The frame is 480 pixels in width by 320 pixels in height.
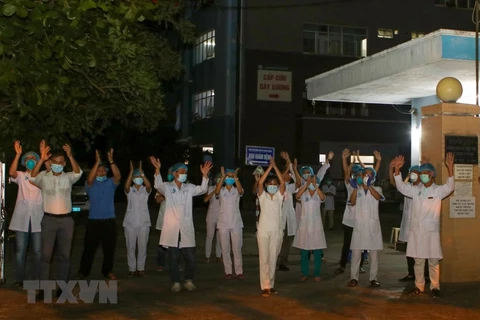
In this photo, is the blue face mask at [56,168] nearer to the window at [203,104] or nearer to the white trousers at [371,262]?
the white trousers at [371,262]

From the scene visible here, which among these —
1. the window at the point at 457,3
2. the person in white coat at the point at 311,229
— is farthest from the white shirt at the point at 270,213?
the window at the point at 457,3

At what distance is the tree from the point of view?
659 centimetres

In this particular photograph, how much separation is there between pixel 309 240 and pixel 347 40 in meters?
30.1

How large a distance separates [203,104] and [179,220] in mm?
31656

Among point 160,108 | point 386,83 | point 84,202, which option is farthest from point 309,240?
point 84,202

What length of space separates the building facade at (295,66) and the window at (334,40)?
0.19 ft

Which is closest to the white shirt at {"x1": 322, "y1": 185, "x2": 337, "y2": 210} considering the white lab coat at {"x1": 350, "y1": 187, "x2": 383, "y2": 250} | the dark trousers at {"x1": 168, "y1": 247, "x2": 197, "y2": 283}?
the white lab coat at {"x1": 350, "y1": 187, "x2": 383, "y2": 250}

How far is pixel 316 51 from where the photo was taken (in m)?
39.4

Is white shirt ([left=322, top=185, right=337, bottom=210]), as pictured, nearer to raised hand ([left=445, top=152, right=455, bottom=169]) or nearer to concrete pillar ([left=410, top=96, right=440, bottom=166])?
concrete pillar ([left=410, top=96, right=440, bottom=166])

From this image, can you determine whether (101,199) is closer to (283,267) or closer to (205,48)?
(283,267)

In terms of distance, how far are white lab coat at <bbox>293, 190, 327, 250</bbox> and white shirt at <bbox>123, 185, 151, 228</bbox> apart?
107 inches

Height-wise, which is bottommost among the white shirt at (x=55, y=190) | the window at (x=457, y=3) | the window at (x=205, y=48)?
the white shirt at (x=55, y=190)

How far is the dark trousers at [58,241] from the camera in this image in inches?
388

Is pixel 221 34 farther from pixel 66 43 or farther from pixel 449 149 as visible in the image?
pixel 66 43
